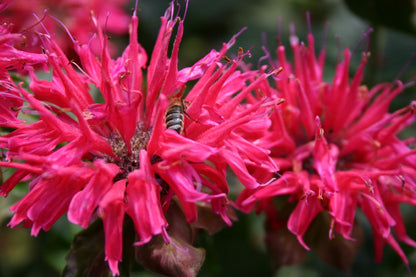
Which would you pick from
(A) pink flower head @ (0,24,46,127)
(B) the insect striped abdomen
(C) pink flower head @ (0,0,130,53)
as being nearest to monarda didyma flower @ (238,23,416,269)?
(B) the insect striped abdomen

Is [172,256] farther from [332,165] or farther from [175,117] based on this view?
[332,165]

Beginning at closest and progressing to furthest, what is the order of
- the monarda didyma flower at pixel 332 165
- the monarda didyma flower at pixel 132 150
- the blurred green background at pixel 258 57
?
the monarda didyma flower at pixel 132 150, the monarda didyma flower at pixel 332 165, the blurred green background at pixel 258 57

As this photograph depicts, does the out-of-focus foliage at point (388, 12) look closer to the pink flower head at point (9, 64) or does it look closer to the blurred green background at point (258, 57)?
the blurred green background at point (258, 57)

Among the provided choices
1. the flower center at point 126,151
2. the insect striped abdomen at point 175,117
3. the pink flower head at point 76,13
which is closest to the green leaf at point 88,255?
the flower center at point 126,151

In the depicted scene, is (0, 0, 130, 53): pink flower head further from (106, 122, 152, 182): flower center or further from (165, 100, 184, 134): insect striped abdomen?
(165, 100, 184, 134): insect striped abdomen

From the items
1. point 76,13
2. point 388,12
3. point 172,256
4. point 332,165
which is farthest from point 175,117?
point 76,13

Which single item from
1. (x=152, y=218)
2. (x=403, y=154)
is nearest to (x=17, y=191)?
(x=152, y=218)
